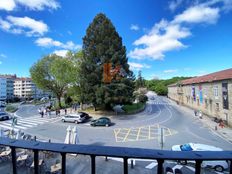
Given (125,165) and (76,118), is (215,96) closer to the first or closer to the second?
(76,118)

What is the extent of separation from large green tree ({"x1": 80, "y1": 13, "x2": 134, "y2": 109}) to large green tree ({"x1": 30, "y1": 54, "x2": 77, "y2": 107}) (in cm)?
663

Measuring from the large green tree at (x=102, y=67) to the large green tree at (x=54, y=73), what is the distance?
663 cm

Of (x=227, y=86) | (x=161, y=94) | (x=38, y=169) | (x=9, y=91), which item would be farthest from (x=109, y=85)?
(x=9, y=91)

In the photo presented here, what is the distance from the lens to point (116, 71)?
32.6m

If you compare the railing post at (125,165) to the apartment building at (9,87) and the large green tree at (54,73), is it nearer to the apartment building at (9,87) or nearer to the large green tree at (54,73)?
the large green tree at (54,73)

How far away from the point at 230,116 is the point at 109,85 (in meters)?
18.3

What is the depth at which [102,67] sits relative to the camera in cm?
3234

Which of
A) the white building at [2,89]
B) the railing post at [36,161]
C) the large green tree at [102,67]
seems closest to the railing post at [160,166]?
the railing post at [36,161]

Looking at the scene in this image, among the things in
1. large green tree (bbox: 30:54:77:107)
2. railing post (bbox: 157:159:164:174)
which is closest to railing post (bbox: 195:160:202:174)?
railing post (bbox: 157:159:164:174)

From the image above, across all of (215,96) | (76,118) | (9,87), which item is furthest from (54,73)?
(9,87)

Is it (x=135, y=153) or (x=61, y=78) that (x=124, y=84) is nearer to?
(x=61, y=78)

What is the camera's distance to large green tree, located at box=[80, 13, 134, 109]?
31.1 meters

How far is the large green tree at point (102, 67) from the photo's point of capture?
3114 centimetres

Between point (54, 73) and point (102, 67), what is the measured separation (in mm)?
13141
